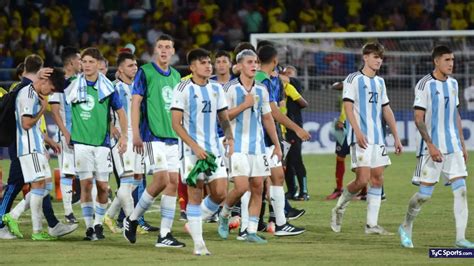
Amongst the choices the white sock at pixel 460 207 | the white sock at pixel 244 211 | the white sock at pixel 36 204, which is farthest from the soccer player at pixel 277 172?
the white sock at pixel 36 204

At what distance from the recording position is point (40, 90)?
42.7ft

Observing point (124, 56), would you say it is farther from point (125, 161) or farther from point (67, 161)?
point (67, 161)

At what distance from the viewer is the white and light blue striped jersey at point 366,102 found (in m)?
13.3

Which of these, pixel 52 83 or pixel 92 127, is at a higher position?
pixel 52 83

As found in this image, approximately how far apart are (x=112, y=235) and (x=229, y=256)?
2.42 m

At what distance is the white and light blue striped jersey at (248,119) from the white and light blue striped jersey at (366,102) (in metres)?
1.12

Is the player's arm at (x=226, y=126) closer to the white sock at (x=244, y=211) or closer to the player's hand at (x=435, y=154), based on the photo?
the white sock at (x=244, y=211)

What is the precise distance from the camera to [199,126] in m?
11.6

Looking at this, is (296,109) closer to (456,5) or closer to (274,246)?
(274,246)

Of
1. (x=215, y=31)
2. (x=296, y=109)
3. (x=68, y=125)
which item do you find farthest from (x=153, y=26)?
(x=68, y=125)

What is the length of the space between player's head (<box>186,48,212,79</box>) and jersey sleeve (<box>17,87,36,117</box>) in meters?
2.19

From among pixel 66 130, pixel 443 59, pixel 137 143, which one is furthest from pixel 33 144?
pixel 443 59

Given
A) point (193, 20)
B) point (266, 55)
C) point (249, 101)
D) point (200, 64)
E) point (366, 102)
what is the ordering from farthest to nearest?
1. point (193, 20)
2. point (266, 55)
3. point (366, 102)
4. point (249, 101)
5. point (200, 64)

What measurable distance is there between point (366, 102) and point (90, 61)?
10.1 ft
